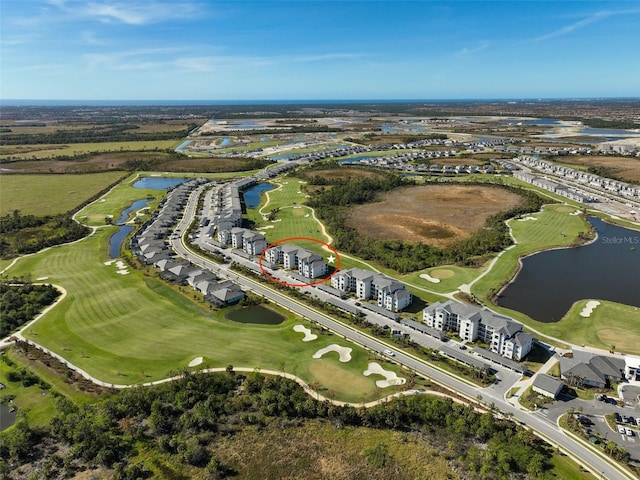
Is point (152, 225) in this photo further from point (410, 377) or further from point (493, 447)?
point (493, 447)

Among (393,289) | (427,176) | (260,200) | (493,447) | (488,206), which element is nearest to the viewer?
(493,447)

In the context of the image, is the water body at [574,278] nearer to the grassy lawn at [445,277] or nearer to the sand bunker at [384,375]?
the grassy lawn at [445,277]

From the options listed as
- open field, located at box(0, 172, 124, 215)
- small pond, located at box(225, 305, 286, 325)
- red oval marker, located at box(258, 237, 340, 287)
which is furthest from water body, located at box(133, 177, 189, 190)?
small pond, located at box(225, 305, 286, 325)

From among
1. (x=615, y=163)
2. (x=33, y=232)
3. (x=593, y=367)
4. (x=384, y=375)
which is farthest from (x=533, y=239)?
(x=33, y=232)

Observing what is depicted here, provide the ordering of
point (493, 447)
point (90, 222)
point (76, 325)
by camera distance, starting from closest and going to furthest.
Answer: point (493, 447), point (76, 325), point (90, 222)

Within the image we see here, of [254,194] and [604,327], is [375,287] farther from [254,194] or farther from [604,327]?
[254,194]

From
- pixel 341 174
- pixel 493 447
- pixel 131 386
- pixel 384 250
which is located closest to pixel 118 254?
pixel 131 386
